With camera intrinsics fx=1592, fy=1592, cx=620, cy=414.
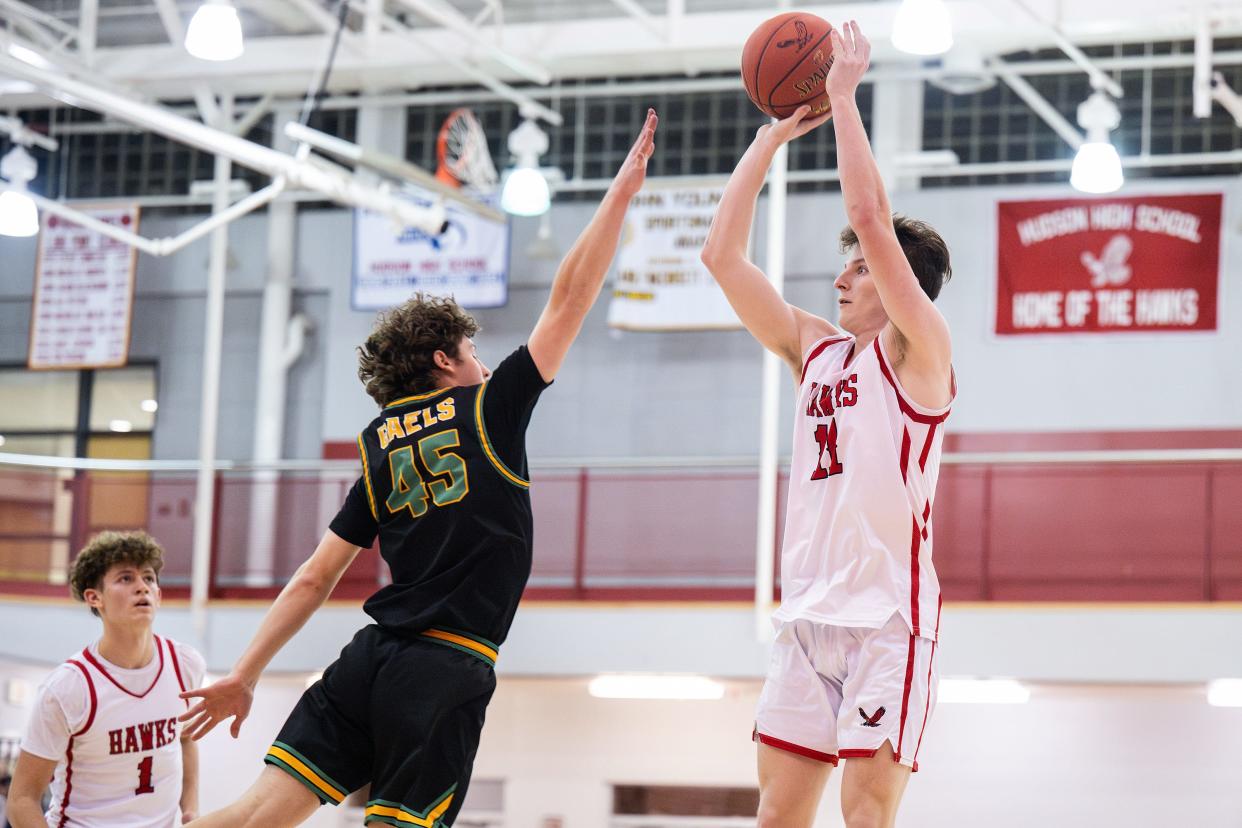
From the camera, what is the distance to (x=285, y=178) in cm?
1180

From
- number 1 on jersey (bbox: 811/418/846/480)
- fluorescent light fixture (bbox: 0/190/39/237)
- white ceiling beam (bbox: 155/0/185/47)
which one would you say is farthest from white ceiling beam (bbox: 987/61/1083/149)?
number 1 on jersey (bbox: 811/418/846/480)

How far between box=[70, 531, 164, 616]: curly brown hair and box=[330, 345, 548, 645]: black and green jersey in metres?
2.02

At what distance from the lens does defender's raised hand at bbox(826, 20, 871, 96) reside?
159 inches

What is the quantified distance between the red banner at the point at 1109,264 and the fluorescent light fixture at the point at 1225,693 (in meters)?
3.39

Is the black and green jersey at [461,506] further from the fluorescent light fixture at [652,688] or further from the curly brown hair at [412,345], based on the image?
the fluorescent light fixture at [652,688]

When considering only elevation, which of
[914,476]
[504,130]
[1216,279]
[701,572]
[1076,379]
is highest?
[504,130]

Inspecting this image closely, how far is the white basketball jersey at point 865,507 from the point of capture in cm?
Answer: 392

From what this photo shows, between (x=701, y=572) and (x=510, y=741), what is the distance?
110 inches

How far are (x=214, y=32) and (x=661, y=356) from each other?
6.56 meters

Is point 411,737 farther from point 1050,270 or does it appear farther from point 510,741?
point 1050,270

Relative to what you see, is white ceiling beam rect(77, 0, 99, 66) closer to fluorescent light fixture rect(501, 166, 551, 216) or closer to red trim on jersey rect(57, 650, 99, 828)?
fluorescent light fixture rect(501, 166, 551, 216)

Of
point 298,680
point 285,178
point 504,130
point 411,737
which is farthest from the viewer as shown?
point 504,130

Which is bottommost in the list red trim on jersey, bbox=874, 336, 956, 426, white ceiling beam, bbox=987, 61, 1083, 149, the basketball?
red trim on jersey, bbox=874, 336, 956, 426

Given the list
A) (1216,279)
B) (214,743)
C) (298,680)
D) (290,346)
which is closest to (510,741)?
(298,680)
